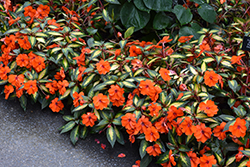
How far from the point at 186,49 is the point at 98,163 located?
4.03 ft

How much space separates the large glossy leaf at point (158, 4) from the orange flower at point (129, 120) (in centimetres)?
110

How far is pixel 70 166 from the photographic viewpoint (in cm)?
159

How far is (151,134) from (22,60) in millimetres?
1214

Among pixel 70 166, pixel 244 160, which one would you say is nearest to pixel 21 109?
pixel 70 166

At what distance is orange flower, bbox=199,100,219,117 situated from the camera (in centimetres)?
138

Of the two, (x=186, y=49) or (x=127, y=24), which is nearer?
(x=186, y=49)

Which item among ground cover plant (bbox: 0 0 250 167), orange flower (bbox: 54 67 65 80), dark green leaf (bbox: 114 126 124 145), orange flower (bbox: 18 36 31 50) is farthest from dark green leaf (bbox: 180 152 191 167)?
orange flower (bbox: 18 36 31 50)

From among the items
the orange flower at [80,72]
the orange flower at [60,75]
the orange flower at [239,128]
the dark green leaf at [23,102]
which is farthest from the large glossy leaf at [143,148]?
the dark green leaf at [23,102]

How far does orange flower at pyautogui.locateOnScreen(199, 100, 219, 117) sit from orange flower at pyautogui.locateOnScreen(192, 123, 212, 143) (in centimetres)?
10

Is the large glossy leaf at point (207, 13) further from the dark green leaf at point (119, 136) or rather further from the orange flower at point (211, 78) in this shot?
the dark green leaf at point (119, 136)

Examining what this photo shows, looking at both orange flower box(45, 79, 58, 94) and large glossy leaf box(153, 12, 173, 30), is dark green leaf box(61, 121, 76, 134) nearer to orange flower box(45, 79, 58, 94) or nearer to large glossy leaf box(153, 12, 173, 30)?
orange flower box(45, 79, 58, 94)

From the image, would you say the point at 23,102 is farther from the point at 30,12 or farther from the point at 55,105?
Result: the point at 30,12

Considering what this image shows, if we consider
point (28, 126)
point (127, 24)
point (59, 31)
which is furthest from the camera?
point (127, 24)

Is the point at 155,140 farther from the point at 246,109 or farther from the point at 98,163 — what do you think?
the point at 246,109
